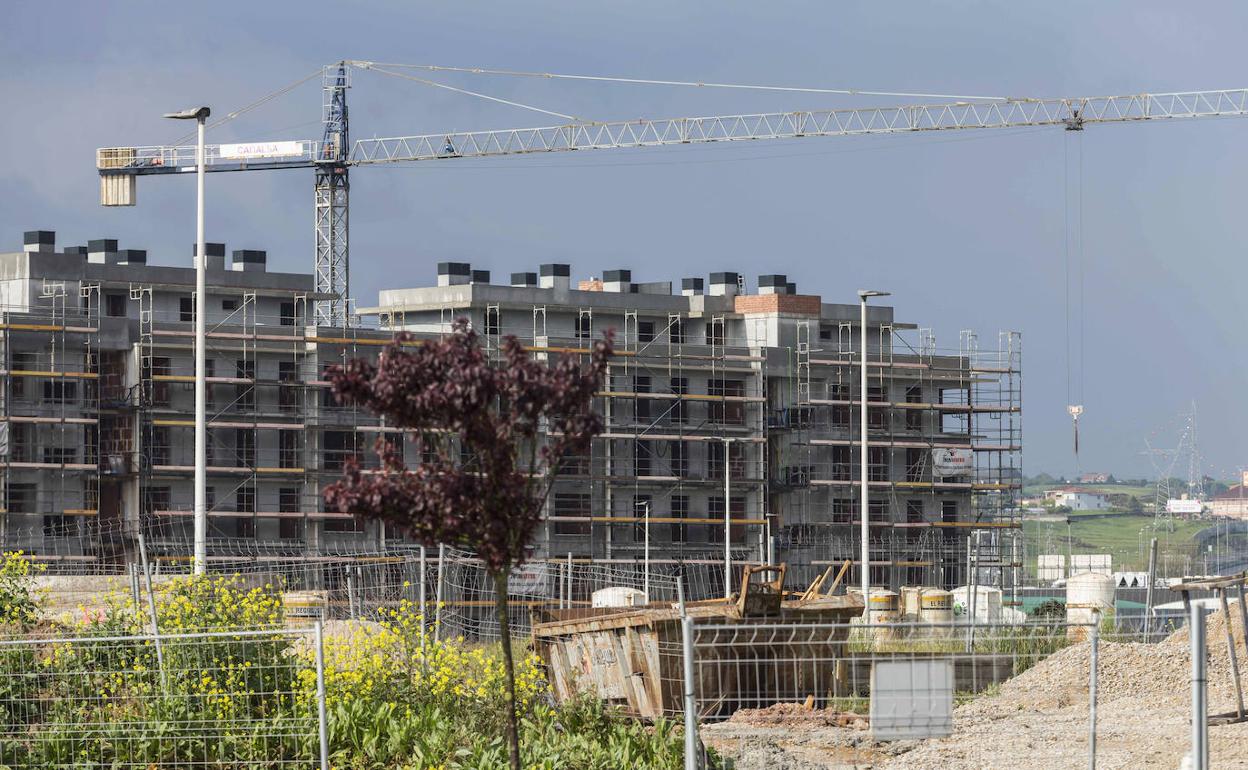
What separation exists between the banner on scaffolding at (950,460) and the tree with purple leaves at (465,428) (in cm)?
7606

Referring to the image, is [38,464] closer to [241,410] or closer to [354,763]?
[241,410]

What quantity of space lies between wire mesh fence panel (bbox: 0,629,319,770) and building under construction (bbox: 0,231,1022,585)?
43455mm

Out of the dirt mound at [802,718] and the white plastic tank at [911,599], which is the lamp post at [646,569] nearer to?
the white plastic tank at [911,599]

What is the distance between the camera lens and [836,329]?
9538cm

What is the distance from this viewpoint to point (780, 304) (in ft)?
304

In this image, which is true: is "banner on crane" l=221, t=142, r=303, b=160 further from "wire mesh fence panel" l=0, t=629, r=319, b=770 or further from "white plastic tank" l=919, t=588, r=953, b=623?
"wire mesh fence panel" l=0, t=629, r=319, b=770

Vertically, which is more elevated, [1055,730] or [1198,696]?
[1198,696]

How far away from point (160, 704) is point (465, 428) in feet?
18.0

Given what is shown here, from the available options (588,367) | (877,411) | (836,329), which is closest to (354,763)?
(588,367)

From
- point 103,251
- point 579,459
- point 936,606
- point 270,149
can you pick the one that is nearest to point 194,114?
point 936,606

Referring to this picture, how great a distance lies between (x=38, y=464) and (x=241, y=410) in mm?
8260

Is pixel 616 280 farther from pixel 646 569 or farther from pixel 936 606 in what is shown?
pixel 646 569

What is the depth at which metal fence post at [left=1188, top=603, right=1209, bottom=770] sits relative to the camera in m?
11.0

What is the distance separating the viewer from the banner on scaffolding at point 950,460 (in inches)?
3433
